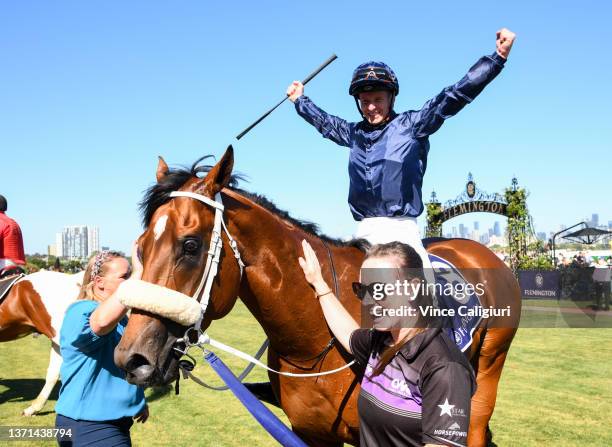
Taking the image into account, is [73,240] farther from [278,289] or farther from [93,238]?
[278,289]

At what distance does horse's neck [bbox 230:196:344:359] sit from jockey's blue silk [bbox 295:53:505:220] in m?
0.62

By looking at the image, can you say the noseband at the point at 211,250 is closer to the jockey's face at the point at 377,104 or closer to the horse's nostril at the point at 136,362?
the horse's nostril at the point at 136,362

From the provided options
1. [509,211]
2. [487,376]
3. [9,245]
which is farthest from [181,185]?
[509,211]

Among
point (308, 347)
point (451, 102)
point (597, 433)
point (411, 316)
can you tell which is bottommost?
point (597, 433)

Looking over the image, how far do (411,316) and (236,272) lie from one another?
104 centimetres

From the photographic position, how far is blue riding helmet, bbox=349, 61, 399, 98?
10.5ft

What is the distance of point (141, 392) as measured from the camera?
11.4 ft

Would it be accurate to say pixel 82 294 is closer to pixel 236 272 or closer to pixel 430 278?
pixel 236 272

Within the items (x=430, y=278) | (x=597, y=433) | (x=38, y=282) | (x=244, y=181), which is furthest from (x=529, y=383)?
(x=38, y=282)

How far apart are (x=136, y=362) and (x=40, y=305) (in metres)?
6.24

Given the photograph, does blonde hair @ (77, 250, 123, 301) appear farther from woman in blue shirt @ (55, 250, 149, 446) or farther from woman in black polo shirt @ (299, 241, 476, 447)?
woman in black polo shirt @ (299, 241, 476, 447)

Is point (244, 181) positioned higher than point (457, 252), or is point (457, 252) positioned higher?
point (244, 181)

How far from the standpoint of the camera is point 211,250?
101 inches

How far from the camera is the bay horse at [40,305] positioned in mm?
7539
